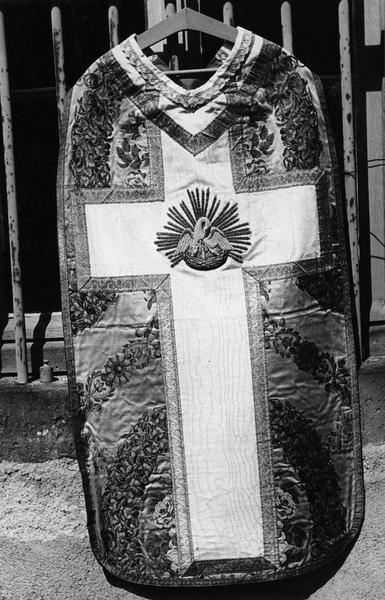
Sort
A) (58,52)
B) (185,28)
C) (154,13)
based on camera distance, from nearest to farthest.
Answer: (185,28) → (58,52) → (154,13)

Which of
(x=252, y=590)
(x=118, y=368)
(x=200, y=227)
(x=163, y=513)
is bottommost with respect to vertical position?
(x=252, y=590)

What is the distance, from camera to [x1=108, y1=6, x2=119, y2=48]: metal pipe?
106 inches

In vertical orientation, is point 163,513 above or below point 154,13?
below

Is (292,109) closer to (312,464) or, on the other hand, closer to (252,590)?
(312,464)

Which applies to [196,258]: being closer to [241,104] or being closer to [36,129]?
[241,104]

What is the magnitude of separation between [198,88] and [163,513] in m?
1.18

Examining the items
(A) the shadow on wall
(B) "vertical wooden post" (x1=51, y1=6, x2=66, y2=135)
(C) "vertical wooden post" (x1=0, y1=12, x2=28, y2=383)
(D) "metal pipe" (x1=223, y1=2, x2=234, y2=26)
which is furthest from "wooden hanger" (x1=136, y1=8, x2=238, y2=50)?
(A) the shadow on wall

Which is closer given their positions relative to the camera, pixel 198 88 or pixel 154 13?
pixel 198 88

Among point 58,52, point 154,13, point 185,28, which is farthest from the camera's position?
point 154,13

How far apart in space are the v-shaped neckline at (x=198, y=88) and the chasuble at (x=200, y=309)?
3 centimetres

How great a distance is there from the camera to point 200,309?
261cm

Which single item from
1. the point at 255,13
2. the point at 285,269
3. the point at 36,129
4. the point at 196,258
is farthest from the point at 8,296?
the point at 255,13

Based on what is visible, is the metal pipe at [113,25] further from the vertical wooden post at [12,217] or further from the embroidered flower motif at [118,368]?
the embroidered flower motif at [118,368]

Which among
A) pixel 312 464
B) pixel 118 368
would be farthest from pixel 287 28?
pixel 312 464
